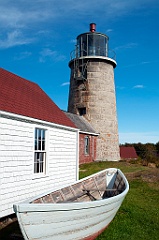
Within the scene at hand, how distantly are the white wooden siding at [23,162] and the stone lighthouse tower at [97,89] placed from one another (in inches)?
599

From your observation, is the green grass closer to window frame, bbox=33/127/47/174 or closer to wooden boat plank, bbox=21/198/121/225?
wooden boat plank, bbox=21/198/121/225

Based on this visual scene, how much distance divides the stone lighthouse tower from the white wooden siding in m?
15.2

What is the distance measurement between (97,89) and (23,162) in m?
19.5

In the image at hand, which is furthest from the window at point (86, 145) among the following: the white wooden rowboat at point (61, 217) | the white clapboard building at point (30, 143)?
the white wooden rowboat at point (61, 217)

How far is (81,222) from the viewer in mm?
6012

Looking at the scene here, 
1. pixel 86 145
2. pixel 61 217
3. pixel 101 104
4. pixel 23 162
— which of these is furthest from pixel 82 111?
pixel 61 217

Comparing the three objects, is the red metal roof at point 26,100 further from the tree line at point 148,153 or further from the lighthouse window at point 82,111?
the tree line at point 148,153

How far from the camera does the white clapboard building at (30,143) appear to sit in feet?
29.2

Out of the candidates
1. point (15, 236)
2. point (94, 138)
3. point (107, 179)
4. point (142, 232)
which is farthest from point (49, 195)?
point (94, 138)

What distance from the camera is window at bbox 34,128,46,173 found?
10.8 meters

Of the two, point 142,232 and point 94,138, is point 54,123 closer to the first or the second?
point 142,232

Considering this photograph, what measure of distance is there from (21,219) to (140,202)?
7707mm

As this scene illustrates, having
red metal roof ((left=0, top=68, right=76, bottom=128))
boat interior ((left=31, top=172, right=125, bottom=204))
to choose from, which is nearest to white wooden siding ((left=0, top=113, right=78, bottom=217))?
red metal roof ((left=0, top=68, right=76, bottom=128))

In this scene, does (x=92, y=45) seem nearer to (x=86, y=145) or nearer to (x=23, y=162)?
(x=86, y=145)
